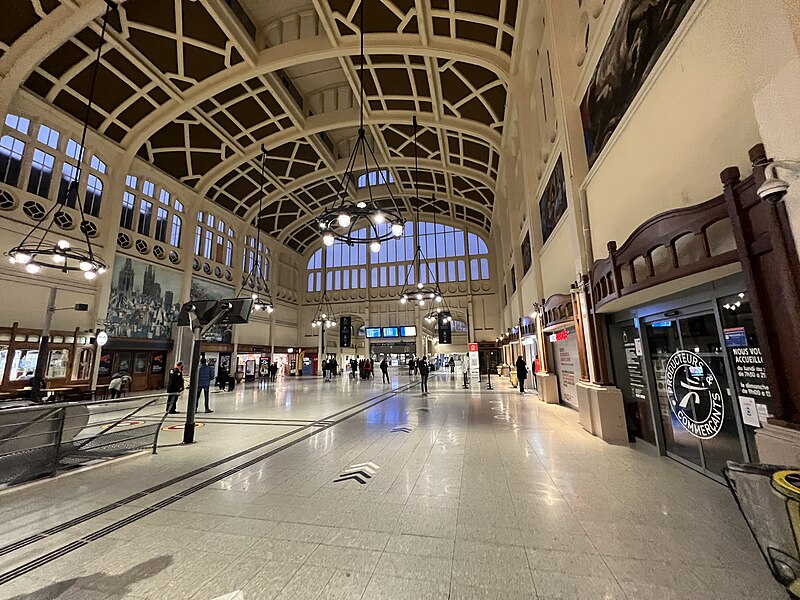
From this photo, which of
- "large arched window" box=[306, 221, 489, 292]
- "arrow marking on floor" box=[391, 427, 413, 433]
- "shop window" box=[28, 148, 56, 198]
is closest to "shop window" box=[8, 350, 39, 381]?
"shop window" box=[28, 148, 56, 198]

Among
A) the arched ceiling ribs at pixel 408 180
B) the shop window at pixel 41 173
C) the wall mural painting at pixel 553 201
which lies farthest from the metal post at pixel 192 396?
the arched ceiling ribs at pixel 408 180

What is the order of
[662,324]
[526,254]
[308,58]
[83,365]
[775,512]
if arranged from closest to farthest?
[775,512], [662,324], [308,58], [83,365], [526,254]

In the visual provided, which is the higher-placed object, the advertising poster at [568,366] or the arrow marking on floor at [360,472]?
the advertising poster at [568,366]

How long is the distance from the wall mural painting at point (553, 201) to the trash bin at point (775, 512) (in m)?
6.15

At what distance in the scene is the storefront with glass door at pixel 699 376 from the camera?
9.19 ft

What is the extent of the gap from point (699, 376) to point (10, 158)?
58.7ft

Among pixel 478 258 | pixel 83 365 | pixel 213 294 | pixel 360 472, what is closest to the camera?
pixel 360 472

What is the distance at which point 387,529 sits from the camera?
2436 millimetres

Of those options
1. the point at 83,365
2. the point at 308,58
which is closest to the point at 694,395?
the point at 308,58

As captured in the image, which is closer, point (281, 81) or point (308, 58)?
point (308, 58)

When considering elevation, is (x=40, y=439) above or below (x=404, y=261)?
below

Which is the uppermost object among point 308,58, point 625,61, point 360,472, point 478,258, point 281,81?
point 281,81

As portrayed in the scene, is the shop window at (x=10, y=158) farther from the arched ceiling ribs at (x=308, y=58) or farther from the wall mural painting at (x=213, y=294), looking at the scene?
the wall mural painting at (x=213, y=294)

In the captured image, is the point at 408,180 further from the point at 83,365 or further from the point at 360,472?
the point at 360,472
